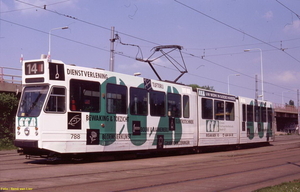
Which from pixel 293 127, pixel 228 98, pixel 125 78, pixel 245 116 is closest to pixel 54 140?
pixel 125 78

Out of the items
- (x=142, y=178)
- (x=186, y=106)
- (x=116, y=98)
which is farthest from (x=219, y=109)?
(x=142, y=178)

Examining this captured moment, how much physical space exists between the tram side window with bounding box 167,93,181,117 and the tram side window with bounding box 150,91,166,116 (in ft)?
1.63

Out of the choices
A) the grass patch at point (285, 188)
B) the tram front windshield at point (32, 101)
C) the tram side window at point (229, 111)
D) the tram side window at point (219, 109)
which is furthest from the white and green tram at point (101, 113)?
the grass patch at point (285, 188)

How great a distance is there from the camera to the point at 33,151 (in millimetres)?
13422

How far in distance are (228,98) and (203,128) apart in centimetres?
356

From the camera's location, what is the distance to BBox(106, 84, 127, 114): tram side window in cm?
1492

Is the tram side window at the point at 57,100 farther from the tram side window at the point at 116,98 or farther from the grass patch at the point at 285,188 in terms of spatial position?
the grass patch at the point at 285,188

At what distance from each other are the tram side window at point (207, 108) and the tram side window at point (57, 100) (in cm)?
905

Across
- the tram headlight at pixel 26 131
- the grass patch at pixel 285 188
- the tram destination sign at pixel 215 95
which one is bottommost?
the grass patch at pixel 285 188

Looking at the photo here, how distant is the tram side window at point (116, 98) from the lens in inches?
587

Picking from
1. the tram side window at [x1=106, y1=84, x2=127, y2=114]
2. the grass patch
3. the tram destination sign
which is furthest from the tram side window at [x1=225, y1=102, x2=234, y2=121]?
the grass patch

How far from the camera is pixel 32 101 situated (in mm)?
13523

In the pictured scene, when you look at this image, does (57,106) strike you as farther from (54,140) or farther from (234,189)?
(234,189)

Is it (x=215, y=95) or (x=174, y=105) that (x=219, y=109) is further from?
(x=174, y=105)
